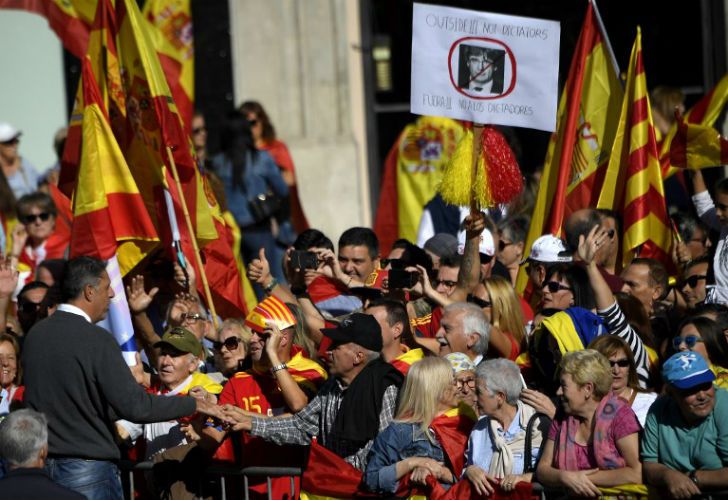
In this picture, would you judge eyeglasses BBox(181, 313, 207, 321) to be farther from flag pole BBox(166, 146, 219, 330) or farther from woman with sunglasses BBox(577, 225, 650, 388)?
woman with sunglasses BBox(577, 225, 650, 388)

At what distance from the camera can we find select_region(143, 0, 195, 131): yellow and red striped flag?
36.4 feet

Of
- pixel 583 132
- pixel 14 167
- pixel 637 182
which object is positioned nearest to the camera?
pixel 637 182

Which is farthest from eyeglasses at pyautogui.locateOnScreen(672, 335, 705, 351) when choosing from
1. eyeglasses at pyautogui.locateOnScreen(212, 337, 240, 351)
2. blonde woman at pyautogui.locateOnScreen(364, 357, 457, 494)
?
eyeglasses at pyautogui.locateOnScreen(212, 337, 240, 351)

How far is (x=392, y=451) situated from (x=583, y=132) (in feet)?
11.4

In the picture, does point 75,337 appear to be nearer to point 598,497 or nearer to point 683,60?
point 598,497

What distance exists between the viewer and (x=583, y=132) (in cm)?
969

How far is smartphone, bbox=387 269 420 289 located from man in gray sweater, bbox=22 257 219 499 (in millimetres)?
1428

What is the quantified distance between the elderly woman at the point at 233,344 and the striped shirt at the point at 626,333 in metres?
1.95

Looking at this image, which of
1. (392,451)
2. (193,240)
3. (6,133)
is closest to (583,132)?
(193,240)

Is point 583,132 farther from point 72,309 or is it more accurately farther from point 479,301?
point 72,309

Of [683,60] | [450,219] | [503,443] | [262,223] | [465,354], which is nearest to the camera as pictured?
[503,443]

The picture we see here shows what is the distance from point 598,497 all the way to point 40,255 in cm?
577

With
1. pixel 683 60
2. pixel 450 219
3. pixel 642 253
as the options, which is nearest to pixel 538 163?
pixel 683 60

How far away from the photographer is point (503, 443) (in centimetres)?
688
